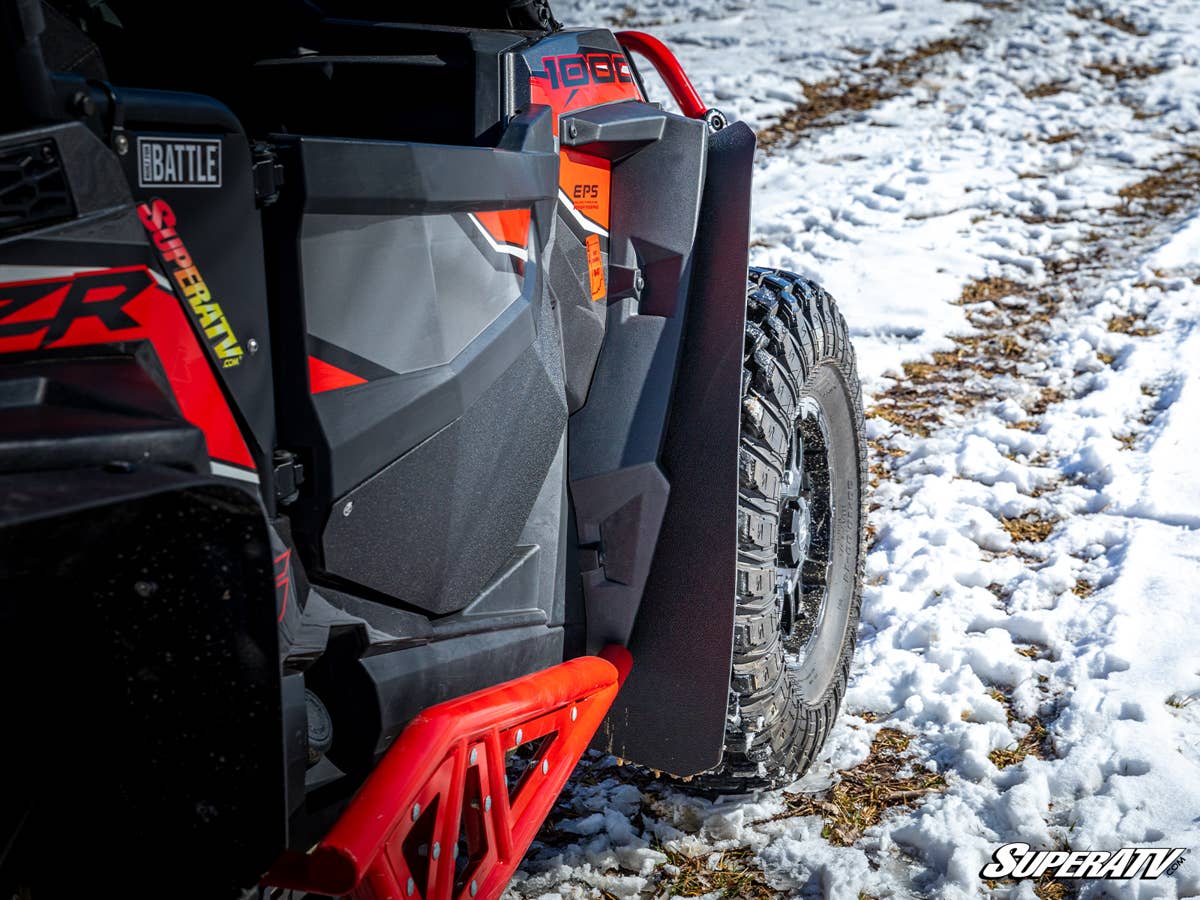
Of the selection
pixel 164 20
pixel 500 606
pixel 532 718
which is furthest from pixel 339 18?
pixel 532 718

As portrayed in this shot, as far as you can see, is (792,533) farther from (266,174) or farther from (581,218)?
(266,174)

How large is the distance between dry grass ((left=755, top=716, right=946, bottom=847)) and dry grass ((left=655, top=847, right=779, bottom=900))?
5.5 inches

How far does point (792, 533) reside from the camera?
2451mm

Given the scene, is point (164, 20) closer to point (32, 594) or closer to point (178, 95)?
point (178, 95)

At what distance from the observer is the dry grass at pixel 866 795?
7.42ft

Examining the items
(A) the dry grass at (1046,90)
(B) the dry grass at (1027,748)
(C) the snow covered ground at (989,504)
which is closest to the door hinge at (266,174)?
(C) the snow covered ground at (989,504)

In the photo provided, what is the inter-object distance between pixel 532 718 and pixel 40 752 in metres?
0.82

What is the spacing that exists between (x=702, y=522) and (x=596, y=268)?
488mm

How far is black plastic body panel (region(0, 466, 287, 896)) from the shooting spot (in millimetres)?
943

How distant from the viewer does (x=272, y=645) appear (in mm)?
1001

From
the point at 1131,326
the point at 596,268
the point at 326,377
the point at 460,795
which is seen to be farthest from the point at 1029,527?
the point at 326,377
